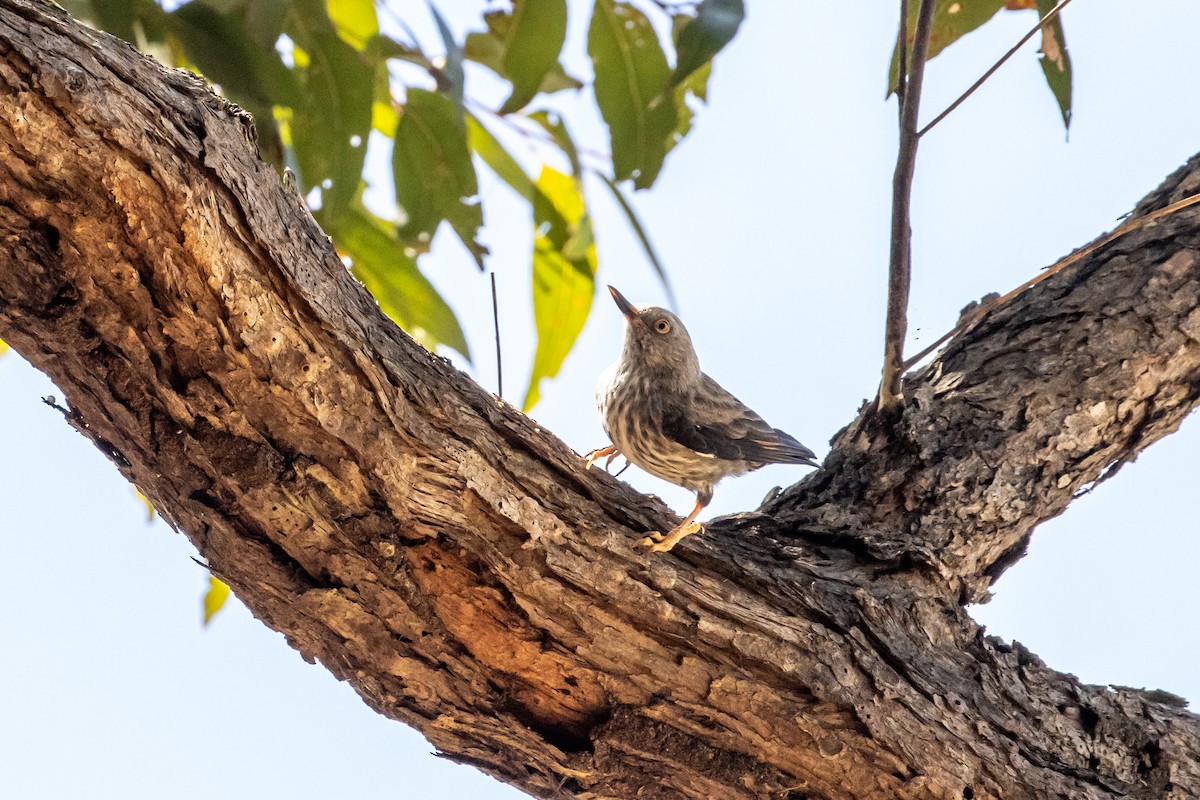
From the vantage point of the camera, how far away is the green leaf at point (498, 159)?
3.87m

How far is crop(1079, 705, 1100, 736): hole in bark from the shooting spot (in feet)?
8.23

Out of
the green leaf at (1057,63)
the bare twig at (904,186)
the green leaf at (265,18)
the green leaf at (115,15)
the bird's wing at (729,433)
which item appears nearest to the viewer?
the bare twig at (904,186)

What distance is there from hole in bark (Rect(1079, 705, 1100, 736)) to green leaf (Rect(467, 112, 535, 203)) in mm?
2432

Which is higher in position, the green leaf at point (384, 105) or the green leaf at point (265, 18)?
the green leaf at point (384, 105)

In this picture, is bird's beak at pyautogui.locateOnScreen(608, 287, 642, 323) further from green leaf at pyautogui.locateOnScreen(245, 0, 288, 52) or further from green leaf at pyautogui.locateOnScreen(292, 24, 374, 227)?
green leaf at pyautogui.locateOnScreen(245, 0, 288, 52)

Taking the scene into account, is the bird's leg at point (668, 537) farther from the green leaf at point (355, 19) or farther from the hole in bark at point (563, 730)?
the green leaf at point (355, 19)

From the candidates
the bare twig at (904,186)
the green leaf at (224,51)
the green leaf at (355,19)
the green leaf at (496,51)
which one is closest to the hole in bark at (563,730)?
the bare twig at (904,186)

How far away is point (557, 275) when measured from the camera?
12.6 feet

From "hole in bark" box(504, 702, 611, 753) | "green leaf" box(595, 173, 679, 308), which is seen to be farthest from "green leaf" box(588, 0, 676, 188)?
"hole in bark" box(504, 702, 611, 753)

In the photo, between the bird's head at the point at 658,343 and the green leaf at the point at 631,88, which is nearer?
the green leaf at the point at 631,88

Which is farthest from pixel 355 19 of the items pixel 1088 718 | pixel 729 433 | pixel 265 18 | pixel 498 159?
pixel 1088 718

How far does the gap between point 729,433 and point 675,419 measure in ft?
0.68

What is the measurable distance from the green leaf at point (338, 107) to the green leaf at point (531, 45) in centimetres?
51

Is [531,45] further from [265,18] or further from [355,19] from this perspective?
[355,19]
